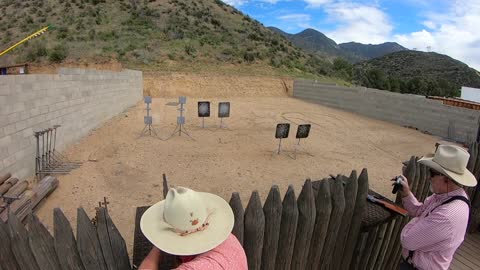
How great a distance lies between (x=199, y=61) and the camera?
87.5 feet

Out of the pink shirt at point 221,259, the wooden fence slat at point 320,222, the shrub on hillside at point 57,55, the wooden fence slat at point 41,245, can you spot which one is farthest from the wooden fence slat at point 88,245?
the shrub on hillside at point 57,55

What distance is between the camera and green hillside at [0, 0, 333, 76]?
85.7 ft

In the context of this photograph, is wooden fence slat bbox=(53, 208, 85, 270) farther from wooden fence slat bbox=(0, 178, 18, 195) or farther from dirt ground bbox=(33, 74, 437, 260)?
wooden fence slat bbox=(0, 178, 18, 195)

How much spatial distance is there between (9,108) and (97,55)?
22257mm

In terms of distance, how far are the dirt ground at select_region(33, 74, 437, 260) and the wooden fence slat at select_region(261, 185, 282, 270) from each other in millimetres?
2614

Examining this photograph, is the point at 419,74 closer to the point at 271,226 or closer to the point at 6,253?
the point at 271,226

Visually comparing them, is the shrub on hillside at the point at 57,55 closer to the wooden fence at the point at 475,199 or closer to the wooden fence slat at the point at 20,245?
the wooden fence slat at the point at 20,245

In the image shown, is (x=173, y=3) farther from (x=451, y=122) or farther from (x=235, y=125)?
(x=451, y=122)

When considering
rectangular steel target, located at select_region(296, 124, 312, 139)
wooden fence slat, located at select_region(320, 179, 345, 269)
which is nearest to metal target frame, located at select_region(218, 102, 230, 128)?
rectangular steel target, located at select_region(296, 124, 312, 139)

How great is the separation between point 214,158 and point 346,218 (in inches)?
235

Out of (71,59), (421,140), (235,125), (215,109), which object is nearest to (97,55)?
(71,59)

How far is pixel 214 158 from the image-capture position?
27.5ft

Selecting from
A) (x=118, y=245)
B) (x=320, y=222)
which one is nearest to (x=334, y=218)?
(x=320, y=222)

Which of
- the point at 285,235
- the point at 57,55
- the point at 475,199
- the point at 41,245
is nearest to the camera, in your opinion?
the point at 41,245
